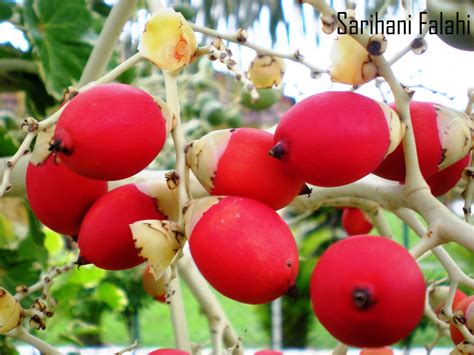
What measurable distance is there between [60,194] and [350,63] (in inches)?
8.4

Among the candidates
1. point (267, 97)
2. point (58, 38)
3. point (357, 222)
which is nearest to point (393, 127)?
point (357, 222)

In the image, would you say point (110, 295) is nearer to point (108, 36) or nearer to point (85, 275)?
point (85, 275)

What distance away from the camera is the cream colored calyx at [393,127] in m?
0.44

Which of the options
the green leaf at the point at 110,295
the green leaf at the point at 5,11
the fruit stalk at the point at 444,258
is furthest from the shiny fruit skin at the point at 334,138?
the green leaf at the point at 110,295

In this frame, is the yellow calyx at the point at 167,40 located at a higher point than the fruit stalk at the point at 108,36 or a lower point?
higher

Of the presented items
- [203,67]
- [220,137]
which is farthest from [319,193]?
[203,67]

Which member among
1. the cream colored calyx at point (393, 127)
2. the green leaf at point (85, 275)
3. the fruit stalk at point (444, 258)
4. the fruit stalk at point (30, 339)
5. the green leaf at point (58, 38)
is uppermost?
the cream colored calyx at point (393, 127)

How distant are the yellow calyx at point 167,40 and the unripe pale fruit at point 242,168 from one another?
0.18ft

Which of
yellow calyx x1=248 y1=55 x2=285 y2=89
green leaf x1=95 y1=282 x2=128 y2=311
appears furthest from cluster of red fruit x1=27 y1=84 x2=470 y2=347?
green leaf x1=95 y1=282 x2=128 y2=311

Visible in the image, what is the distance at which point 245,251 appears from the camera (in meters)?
0.39

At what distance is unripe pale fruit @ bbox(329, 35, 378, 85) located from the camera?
0.45m

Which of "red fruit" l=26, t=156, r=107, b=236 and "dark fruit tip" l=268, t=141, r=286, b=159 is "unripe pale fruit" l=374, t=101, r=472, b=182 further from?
"red fruit" l=26, t=156, r=107, b=236

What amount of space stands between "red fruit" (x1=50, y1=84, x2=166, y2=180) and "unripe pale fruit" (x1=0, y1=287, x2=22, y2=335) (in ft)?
0.43

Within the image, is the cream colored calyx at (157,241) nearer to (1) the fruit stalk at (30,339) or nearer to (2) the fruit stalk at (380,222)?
(1) the fruit stalk at (30,339)
